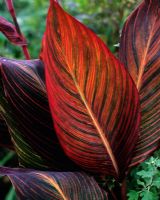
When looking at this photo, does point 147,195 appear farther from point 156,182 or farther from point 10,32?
point 10,32

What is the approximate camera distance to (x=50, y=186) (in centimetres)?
85

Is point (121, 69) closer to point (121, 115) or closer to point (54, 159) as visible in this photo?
point (121, 115)

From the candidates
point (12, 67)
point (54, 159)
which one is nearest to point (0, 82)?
point (12, 67)

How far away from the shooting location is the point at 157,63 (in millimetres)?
969

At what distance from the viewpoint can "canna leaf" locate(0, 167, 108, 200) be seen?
0.84m

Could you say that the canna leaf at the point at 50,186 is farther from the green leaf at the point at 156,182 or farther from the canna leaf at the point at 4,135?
the canna leaf at the point at 4,135

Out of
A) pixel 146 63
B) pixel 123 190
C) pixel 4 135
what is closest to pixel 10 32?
pixel 4 135

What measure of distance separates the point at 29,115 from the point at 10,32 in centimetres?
27

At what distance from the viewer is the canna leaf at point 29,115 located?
945 mm

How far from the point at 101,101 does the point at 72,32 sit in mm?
161

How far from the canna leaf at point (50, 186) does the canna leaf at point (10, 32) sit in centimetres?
40

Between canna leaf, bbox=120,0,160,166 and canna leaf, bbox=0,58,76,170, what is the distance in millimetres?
192

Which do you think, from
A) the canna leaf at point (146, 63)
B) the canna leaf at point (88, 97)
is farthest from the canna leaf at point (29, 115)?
the canna leaf at point (146, 63)

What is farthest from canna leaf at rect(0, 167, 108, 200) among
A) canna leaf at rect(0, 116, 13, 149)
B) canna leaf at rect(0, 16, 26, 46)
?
canna leaf at rect(0, 16, 26, 46)
